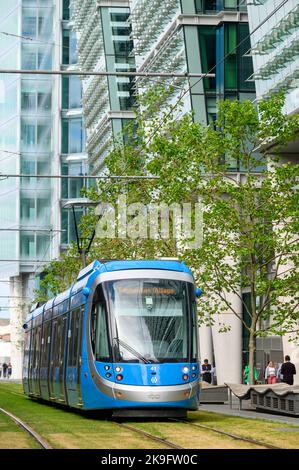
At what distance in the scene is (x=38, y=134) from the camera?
10550 cm

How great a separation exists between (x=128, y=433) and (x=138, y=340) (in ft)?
12.5

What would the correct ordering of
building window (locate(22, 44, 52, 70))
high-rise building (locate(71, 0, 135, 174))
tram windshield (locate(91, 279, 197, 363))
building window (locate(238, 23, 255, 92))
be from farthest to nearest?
building window (locate(22, 44, 52, 70)) < high-rise building (locate(71, 0, 135, 174)) < building window (locate(238, 23, 255, 92)) < tram windshield (locate(91, 279, 197, 363))

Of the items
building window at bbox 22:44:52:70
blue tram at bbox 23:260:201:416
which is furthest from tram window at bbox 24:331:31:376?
building window at bbox 22:44:52:70

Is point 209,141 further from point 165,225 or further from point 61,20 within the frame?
point 61,20

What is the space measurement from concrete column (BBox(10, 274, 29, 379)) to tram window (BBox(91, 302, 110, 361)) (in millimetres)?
84886

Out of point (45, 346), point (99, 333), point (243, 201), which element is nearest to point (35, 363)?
point (45, 346)

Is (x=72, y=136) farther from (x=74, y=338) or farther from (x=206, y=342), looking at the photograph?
(x=74, y=338)

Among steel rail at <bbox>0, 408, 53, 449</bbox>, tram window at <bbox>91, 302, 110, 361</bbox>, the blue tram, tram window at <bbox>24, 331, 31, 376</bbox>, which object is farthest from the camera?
tram window at <bbox>24, 331, 31, 376</bbox>

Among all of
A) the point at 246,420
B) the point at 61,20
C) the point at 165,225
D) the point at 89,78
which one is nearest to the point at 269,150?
the point at 165,225

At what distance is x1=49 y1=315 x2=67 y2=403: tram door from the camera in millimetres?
29344

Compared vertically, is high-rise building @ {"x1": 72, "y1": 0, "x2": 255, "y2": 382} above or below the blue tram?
above

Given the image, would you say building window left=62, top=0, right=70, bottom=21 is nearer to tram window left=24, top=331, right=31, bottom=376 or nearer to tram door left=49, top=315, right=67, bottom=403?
tram window left=24, top=331, right=31, bottom=376

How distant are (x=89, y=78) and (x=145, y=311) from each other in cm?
6514

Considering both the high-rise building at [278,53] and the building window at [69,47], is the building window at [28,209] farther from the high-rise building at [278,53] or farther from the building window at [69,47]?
the high-rise building at [278,53]
